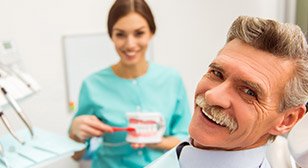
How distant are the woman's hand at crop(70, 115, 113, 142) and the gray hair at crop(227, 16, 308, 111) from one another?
0.71 m

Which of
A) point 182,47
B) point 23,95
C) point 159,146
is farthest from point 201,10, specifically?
point 23,95

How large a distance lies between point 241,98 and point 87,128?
710mm

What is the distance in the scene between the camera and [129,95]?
4.92ft

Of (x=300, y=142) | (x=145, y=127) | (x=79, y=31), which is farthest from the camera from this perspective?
(x=79, y=31)

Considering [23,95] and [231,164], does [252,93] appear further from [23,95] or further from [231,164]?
[23,95]

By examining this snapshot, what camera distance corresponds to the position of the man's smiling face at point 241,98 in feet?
2.52

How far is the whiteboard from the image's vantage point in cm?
191

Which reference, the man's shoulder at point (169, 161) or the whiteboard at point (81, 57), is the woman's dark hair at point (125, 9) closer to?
the whiteboard at point (81, 57)

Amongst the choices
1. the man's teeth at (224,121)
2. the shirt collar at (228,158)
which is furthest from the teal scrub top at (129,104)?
the man's teeth at (224,121)

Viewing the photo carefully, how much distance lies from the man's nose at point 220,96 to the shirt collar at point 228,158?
5.5 inches

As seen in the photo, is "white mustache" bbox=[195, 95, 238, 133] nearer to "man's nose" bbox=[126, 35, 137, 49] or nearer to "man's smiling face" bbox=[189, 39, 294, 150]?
"man's smiling face" bbox=[189, 39, 294, 150]

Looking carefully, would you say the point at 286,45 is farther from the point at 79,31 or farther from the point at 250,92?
the point at 79,31

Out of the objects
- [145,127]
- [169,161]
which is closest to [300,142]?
[169,161]

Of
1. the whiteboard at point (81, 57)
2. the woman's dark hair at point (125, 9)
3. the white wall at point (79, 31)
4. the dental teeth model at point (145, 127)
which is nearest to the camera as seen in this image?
the dental teeth model at point (145, 127)
